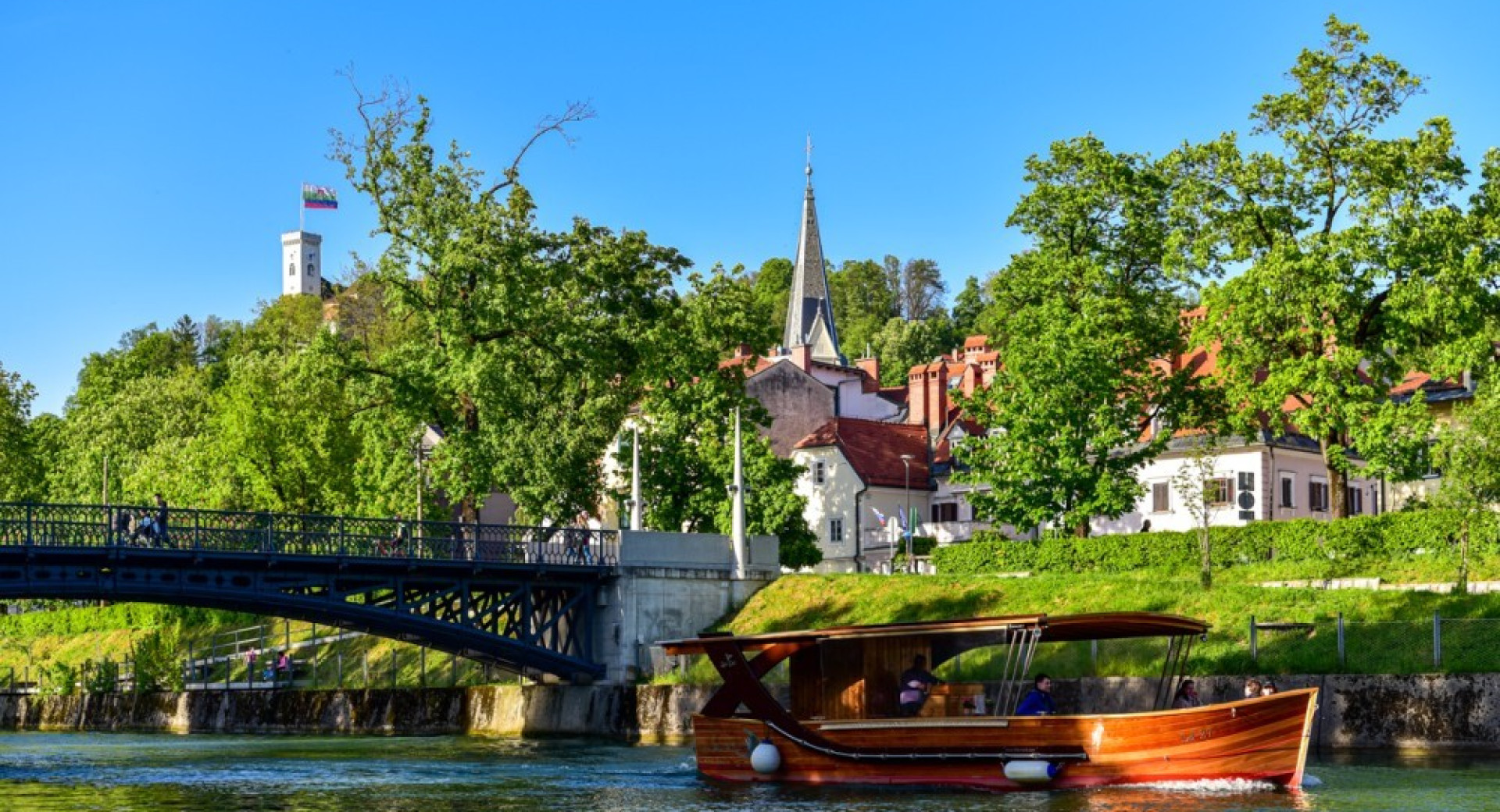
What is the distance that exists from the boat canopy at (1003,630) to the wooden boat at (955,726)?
0.04 metres

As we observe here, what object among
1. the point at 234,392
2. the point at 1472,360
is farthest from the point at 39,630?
the point at 1472,360

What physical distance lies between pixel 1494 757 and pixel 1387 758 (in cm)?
221

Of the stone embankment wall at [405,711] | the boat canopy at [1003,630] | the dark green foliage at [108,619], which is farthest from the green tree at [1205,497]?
the dark green foliage at [108,619]

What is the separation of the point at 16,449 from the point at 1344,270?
76430 mm

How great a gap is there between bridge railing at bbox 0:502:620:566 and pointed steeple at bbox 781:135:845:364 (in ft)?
271

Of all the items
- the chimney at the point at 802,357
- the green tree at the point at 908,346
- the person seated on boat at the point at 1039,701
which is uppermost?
the green tree at the point at 908,346

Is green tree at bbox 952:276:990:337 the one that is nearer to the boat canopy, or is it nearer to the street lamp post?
the street lamp post

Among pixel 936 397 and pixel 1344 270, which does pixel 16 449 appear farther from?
pixel 1344 270

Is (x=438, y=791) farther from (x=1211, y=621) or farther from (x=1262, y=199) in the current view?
(x=1262, y=199)

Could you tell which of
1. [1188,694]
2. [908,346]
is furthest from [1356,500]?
[908,346]

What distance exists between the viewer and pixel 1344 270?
213ft

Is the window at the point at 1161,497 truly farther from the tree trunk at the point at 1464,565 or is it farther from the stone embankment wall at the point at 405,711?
the stone embankment wall at the point at 405,711

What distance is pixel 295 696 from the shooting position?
237ft

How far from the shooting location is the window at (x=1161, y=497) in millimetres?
86500
